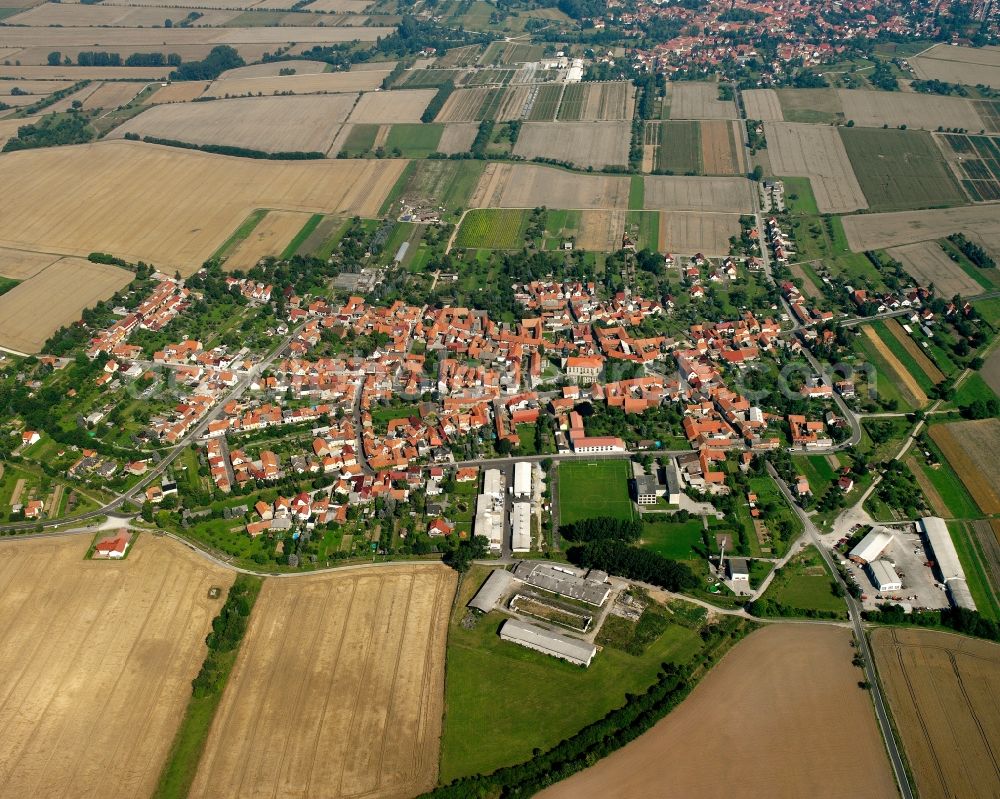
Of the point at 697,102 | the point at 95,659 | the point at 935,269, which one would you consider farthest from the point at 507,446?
the point at 697,102

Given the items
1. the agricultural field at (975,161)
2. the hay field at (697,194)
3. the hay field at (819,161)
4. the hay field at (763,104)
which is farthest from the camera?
the hay field at (763,104)

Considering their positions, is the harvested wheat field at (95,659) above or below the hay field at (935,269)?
above

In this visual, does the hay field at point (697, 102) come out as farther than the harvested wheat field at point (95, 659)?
Yes

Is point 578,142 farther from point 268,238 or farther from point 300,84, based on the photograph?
point 300,84

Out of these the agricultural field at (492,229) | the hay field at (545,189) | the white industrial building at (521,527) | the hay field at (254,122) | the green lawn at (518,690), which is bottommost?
the agricultural field at (492,229)

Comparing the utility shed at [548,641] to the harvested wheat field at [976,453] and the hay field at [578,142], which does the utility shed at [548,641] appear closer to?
the harvested wheat field at [976,453]

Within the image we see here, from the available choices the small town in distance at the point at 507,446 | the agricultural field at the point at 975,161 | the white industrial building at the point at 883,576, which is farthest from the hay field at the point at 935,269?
the white industrial building at the point at 883,576

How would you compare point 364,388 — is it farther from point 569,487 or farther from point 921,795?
point 921,795
